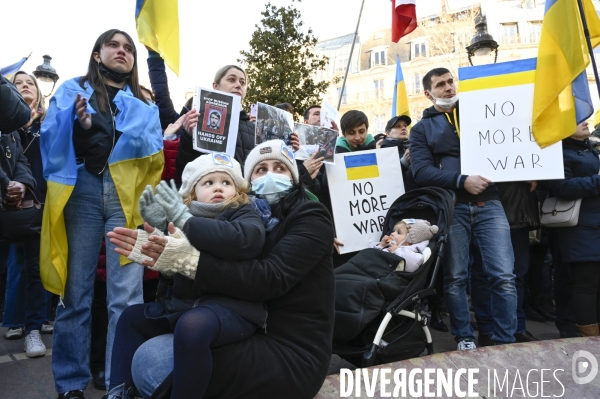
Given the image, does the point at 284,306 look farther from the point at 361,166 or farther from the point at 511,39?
the point at 511,39

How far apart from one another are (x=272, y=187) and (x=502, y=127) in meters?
2.36

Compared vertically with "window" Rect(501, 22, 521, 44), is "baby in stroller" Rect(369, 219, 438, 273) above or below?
below

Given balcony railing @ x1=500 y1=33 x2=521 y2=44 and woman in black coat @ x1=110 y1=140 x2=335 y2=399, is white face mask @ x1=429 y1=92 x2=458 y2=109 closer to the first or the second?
woman in black coat @ x1=110 y1=140 x2=335 y2=399

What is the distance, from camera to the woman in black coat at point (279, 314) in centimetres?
175

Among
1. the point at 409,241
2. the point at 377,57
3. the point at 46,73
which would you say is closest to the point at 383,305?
the point at 409,241

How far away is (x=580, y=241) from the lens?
382 cm

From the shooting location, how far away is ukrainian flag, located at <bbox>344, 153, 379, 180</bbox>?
4168 millimetres

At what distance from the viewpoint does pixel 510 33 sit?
30.8 metres

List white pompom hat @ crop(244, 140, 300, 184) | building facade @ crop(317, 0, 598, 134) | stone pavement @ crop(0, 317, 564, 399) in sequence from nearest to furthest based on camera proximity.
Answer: white pompom hat @ crop(244, 140, 300, 184) → stone pavement @ crop(0, 317, 564, 399) → building facade @ crop(317, 0, 598, 134)

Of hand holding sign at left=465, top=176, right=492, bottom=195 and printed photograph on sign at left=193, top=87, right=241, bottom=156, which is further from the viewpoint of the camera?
hand holding sign at left=465, top=176, right=492, bottom=195

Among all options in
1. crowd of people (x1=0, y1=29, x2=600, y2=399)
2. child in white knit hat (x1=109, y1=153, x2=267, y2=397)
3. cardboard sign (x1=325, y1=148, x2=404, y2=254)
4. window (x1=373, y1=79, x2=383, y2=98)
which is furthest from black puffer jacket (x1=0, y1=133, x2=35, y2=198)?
window (x1=373, y1=79, x2=383, y2=98)

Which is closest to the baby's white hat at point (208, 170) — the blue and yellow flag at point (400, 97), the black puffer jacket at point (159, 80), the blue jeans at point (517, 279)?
the black puffer jacket at point (159, 80)

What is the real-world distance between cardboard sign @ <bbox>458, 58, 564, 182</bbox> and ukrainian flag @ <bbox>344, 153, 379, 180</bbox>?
2.42ft

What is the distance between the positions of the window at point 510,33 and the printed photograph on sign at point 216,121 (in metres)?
31.2
